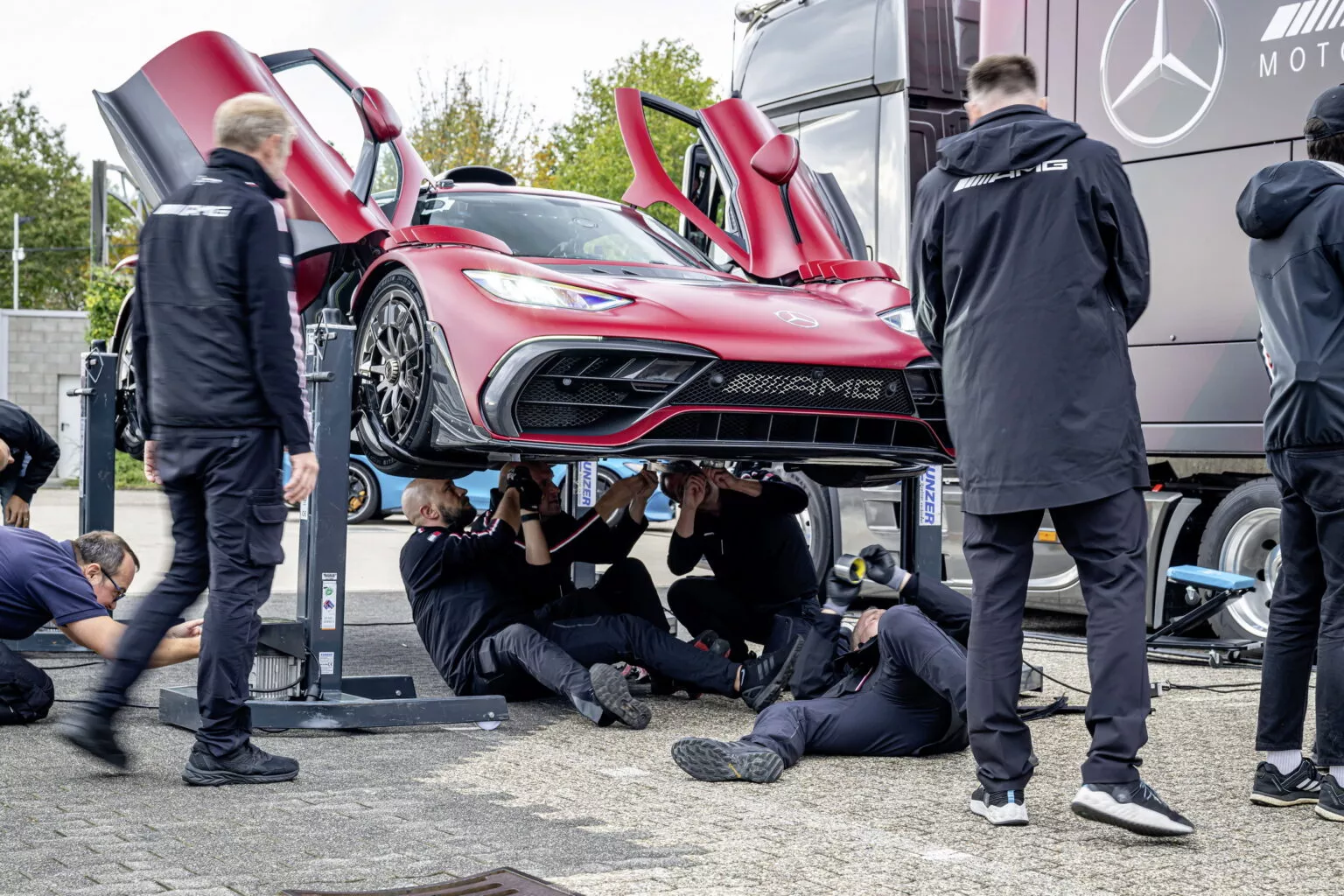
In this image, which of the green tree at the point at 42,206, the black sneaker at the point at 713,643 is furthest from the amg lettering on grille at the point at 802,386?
the green tree at the point at 42,206

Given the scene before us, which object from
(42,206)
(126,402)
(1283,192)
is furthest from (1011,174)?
(42,206)

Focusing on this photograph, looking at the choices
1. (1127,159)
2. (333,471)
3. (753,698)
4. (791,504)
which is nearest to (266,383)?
(333,471)

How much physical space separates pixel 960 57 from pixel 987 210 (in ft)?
19.3

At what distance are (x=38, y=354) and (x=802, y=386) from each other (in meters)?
32.1

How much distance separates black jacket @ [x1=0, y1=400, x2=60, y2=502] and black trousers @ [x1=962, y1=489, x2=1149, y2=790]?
15.7 ft

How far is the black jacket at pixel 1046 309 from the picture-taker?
11.8 feet

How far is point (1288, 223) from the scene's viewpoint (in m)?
3.93

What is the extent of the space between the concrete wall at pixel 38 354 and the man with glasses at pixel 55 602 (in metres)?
30.2

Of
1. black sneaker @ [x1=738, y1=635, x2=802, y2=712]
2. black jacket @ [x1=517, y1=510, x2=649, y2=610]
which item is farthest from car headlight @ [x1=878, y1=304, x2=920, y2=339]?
black jacket @ [x1=517, y1=510, x2=649, y2=610]

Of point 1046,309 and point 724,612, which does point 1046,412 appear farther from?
point 724,612

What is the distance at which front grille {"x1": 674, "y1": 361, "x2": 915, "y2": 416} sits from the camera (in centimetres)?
498

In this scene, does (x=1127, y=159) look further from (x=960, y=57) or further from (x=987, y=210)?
(x=987, y=210)

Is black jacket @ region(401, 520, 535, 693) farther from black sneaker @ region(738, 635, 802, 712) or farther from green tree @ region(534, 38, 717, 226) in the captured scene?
green tree @ region(534, 38, 717, 226)

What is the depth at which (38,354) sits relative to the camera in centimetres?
3350
